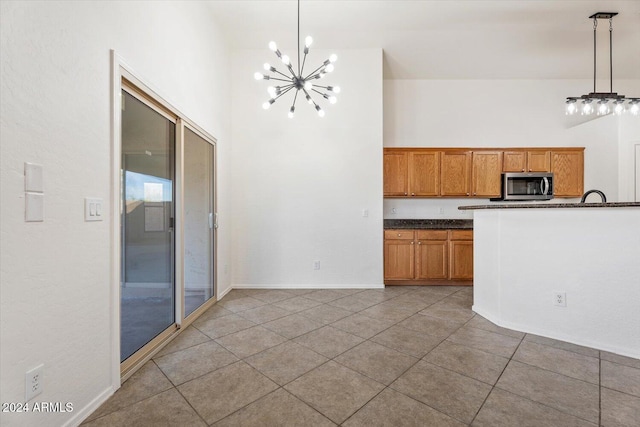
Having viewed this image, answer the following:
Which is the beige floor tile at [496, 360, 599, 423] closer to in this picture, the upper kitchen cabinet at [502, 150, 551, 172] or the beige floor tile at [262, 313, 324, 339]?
the beige floor tile at [262, 313, 324, 339]

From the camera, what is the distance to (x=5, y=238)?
108 cm

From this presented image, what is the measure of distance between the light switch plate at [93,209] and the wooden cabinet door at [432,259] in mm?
3884

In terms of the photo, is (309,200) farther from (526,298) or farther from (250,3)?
(526,298)

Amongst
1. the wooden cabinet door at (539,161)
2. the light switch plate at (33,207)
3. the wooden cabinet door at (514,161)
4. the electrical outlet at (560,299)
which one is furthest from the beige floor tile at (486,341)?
the wooden cabinet door at (539,161)

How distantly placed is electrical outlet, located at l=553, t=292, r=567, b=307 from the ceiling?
3253 millimetres

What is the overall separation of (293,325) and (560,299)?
8.11ft

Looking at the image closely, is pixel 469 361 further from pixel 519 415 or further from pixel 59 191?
pixel 59 191

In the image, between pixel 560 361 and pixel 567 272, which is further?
pixel 567 272

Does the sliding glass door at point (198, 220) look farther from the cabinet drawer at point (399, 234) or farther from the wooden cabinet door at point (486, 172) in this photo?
the wooden cabinet door at point (486, 172)

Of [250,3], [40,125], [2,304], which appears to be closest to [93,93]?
[40,125]

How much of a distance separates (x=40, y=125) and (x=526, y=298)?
3.76 metres

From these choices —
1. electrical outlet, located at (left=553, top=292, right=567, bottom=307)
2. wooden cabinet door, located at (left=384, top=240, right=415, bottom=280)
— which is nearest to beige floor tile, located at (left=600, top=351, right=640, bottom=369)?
electrical outlet, located at (left=553, top=292, right=567, bottom=307)

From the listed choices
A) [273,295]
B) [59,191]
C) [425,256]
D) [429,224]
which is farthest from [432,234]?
[59,191]

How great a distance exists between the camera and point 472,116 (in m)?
4.82
